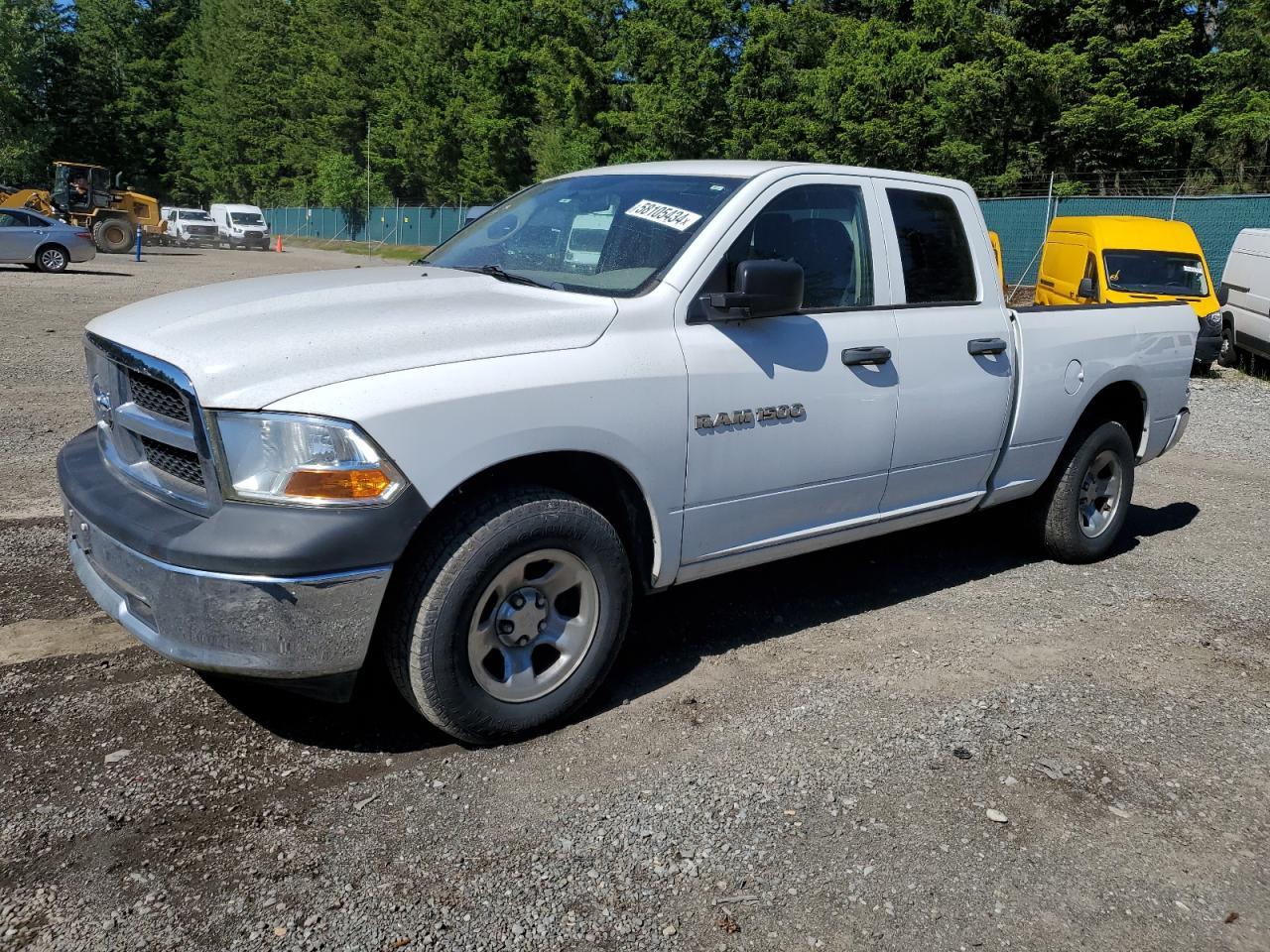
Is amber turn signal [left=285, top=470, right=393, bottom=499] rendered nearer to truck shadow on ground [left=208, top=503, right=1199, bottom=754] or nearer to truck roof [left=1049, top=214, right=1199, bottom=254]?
truck shadow on ground [left=208, top=503, right=1199, bottom=754]

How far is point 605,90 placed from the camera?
1839 inches

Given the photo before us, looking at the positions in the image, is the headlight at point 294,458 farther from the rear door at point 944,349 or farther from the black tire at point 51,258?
the black tire at point 51,258

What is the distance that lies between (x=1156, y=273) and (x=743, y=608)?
1273 centimetres

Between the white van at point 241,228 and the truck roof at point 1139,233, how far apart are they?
4551 centimetres

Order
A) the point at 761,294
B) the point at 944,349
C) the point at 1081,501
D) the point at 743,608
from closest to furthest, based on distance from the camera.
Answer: the point at 761,294 < the point at 944,349 < the point at 743,608 < the point at 1081,501

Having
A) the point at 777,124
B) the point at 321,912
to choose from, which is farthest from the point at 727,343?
the point at 777,124

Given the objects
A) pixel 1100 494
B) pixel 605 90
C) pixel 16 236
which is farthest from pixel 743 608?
pixel 605 90

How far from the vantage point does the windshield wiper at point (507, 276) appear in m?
3.98

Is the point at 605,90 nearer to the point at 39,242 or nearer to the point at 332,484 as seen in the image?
the point at 39,242

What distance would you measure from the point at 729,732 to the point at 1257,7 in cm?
3083

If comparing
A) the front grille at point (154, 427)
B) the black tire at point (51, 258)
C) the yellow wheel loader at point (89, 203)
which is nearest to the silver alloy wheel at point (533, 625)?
the front grille at point (154, 427)

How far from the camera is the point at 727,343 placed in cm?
382

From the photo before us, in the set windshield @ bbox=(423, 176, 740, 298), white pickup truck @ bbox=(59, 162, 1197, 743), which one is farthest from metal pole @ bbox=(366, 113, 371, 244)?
white pickup truck @ bbox=(59, 162, 1197, 743)

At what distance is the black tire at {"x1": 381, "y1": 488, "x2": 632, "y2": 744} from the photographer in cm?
319
